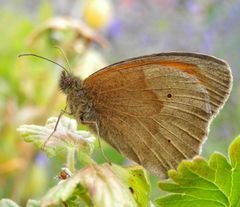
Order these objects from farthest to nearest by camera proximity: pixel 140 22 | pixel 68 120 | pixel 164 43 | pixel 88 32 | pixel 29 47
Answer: pixel 140 22 → pixel 164 43 → pixel 29 47 → pixel 88 32 → pixel 68 120

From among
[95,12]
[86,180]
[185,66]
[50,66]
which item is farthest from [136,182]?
[95,12]

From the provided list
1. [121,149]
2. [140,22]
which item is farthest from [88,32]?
[140,22]

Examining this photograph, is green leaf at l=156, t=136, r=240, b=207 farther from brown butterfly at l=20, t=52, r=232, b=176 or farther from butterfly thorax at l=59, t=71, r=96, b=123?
butterfly thorax at l=59, t=71, r=96, b=123

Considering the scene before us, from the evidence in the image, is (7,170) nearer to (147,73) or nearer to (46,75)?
(46,75)

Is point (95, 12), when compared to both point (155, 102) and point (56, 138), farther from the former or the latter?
point (56, 138)

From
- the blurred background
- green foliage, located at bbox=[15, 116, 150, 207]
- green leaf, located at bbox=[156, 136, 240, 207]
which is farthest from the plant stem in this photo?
the blurred background

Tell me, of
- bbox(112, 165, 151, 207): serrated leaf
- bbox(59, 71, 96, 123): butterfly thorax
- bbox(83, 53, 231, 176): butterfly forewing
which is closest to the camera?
bbox(112, 165, 151, 207): serrated leaf
